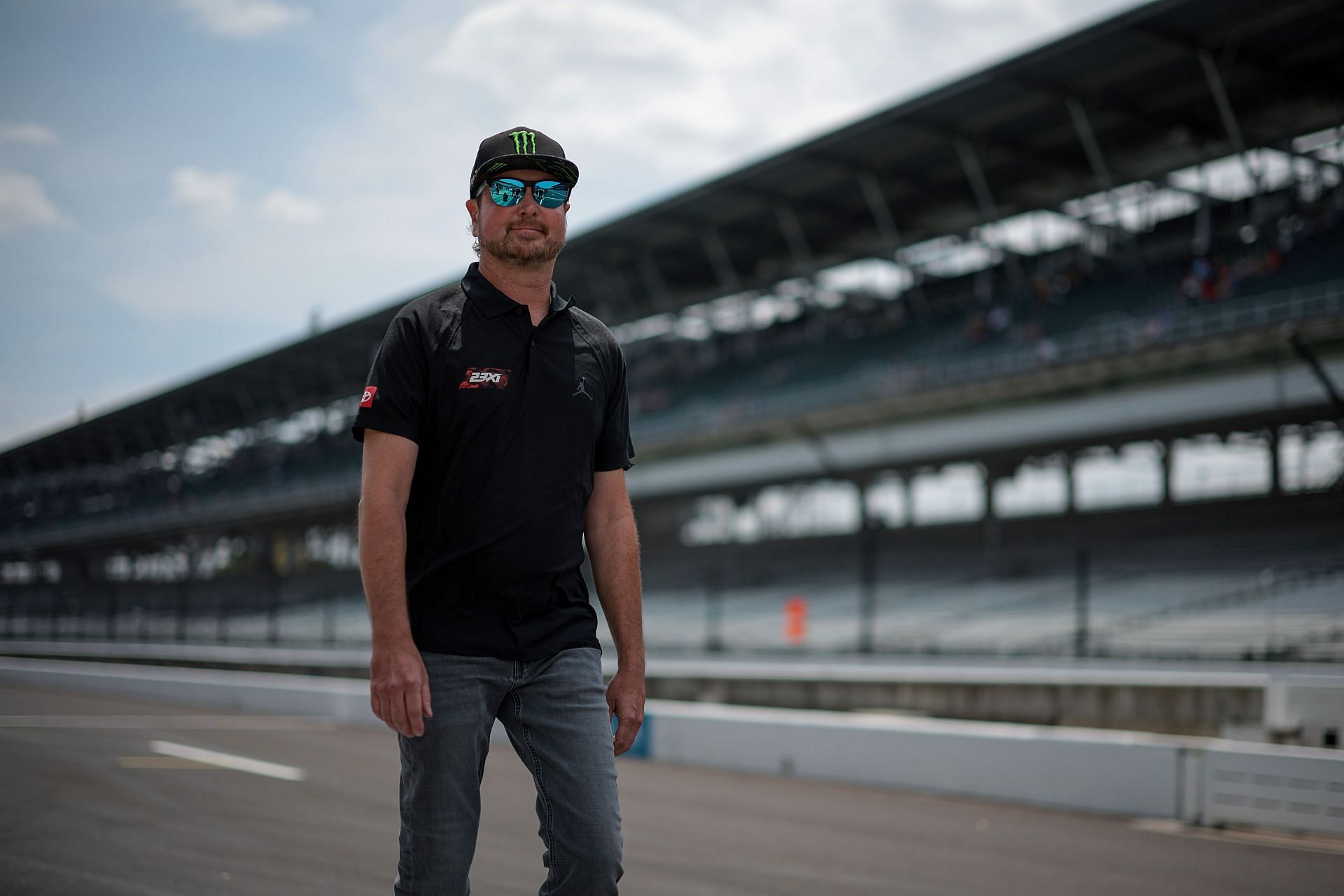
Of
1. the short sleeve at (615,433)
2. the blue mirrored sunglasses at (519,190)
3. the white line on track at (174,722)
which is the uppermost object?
the blue mirrored sunglasses at (519,190)

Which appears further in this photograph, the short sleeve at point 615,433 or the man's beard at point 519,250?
the short sleeve at point 615,433

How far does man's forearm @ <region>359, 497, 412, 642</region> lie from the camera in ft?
7.99

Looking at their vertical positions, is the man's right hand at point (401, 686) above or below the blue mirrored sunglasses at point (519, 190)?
below

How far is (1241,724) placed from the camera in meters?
11.4

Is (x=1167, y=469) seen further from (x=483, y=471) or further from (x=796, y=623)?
(x=483, y=471)

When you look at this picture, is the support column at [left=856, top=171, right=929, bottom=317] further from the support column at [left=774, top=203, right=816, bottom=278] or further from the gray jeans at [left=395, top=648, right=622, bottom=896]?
the gray jeans at [left=395, top=648, right=622, bottom=896]

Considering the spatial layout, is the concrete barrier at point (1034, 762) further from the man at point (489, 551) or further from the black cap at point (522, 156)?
the black cap at point (522, 156)

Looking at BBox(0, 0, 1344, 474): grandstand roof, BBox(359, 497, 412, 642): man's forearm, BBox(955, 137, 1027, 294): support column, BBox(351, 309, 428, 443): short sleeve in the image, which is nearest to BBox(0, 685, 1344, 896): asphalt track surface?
BBox(359, 497, 412, 642): man's forearm

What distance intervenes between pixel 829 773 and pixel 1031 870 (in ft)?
13.3

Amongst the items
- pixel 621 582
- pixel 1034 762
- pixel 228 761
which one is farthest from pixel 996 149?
pixel 621 582

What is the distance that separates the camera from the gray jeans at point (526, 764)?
99.0 inches

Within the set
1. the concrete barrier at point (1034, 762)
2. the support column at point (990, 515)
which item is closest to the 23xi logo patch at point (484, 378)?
the concrete barrier at point (1034, 762)

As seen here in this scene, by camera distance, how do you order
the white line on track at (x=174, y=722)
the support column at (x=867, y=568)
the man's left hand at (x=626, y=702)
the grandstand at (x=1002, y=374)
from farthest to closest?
the grandstand at (x=1002, y=374) < the support column at (x=867, y=568) < the white line on track at (x=174, y=722) < the man's left hand at (x=626, y=702)

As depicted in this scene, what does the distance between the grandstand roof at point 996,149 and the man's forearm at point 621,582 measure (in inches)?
940
